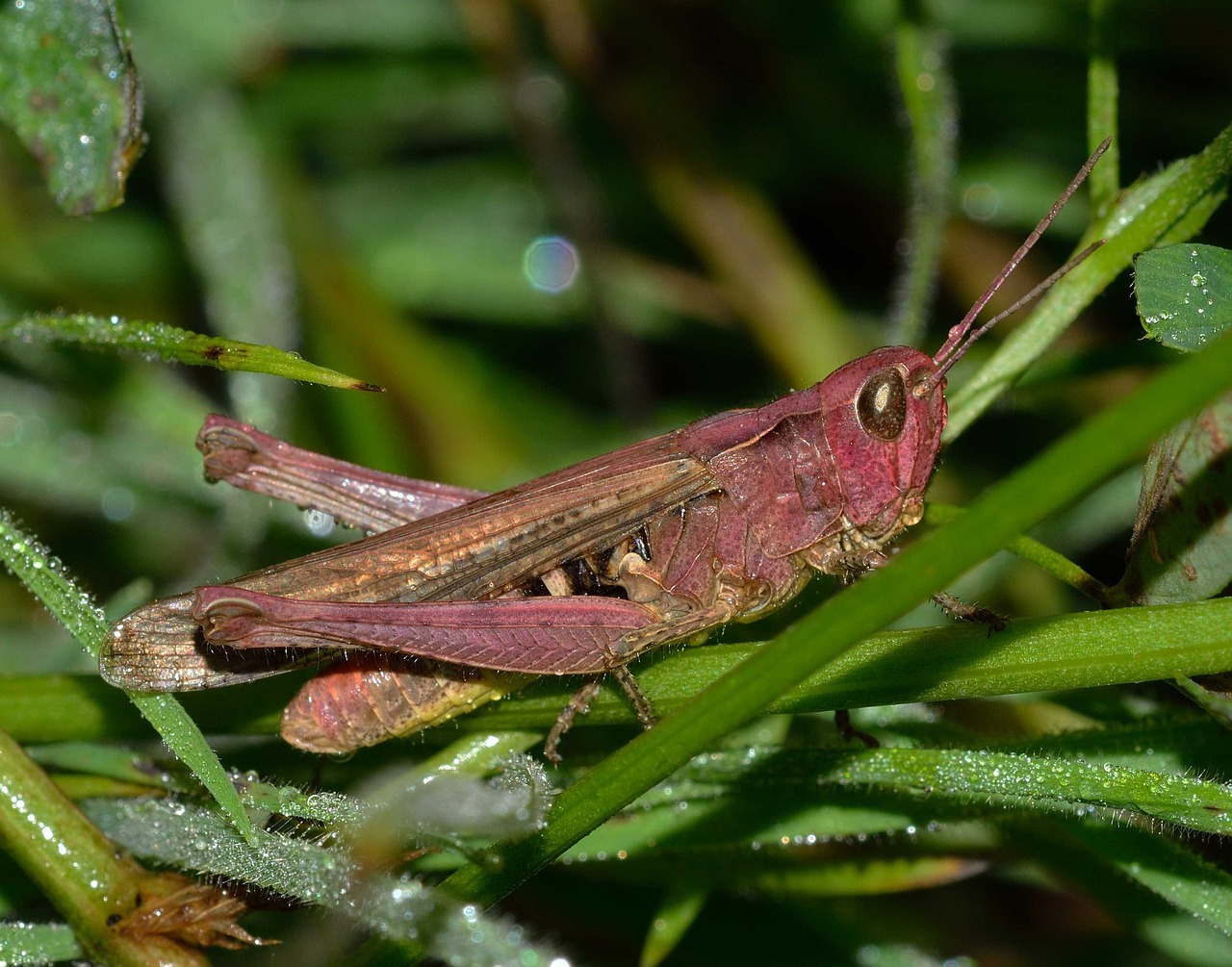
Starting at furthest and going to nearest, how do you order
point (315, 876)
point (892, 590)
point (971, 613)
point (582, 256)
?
point (582, 256)
point (971, 613)
point (315, 876)
point (892, 590)

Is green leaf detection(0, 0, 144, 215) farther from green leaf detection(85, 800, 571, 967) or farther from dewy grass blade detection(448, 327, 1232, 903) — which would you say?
dewy grass blade detection(448, 327, 1232, 903)

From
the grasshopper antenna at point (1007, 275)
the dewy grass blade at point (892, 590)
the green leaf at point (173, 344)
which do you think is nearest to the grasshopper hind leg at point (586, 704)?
the dewy grass blade at point (892, 590)

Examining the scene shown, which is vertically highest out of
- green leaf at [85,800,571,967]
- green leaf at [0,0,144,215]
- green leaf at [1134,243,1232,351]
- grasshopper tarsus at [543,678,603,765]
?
green leaf at [0,0,144,215]

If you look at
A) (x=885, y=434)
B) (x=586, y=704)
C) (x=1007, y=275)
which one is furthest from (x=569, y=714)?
(x=1007, y=275)

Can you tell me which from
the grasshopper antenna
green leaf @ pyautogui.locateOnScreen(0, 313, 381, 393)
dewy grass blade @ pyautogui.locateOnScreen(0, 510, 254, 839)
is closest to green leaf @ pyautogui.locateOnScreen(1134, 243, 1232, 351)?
the grasshopper antenna

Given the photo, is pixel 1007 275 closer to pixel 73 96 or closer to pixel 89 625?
pixel 89 625

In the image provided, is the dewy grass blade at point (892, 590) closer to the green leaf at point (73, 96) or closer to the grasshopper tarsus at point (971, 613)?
the grasshopper tarsus at point (971, 613)
